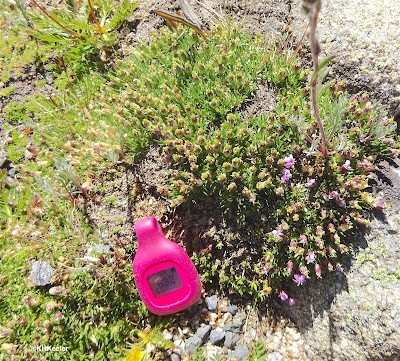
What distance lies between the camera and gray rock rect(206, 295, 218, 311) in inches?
142

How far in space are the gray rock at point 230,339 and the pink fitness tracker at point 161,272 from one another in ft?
1.79

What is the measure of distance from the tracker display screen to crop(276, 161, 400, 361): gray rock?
1342 millimetres

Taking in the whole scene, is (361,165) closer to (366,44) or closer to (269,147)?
(269,147)

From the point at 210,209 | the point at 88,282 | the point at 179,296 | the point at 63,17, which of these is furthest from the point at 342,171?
the point at 63,17

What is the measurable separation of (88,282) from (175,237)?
1021 mm

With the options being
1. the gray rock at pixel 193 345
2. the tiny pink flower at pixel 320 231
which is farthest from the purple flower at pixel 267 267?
the gray rock at pixel 193 345

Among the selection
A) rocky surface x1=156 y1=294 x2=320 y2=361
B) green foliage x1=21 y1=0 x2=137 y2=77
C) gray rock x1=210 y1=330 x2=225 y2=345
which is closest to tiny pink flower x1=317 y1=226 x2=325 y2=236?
rocky surface x1=156 y1=294 x2=320 y2=361

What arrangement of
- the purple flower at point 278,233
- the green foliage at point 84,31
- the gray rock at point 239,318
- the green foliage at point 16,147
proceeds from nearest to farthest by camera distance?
the purple flower at point 278,233
the gray rock at point 239,318
the green foliage at point 16,147
the green foliage at point 84,31

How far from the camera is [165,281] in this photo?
339 cm

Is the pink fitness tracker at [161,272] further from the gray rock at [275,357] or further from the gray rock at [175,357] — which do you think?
the gray rock at [275,357]

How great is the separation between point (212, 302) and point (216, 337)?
0.35 metres

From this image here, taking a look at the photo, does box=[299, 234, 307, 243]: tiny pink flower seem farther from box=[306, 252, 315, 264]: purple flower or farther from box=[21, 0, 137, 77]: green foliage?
box=[21, 0, 137, 77]: green foliage

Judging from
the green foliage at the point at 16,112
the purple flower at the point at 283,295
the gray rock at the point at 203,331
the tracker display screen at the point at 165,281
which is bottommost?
the gray rock at the point at 203,331

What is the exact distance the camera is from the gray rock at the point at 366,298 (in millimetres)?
3031
